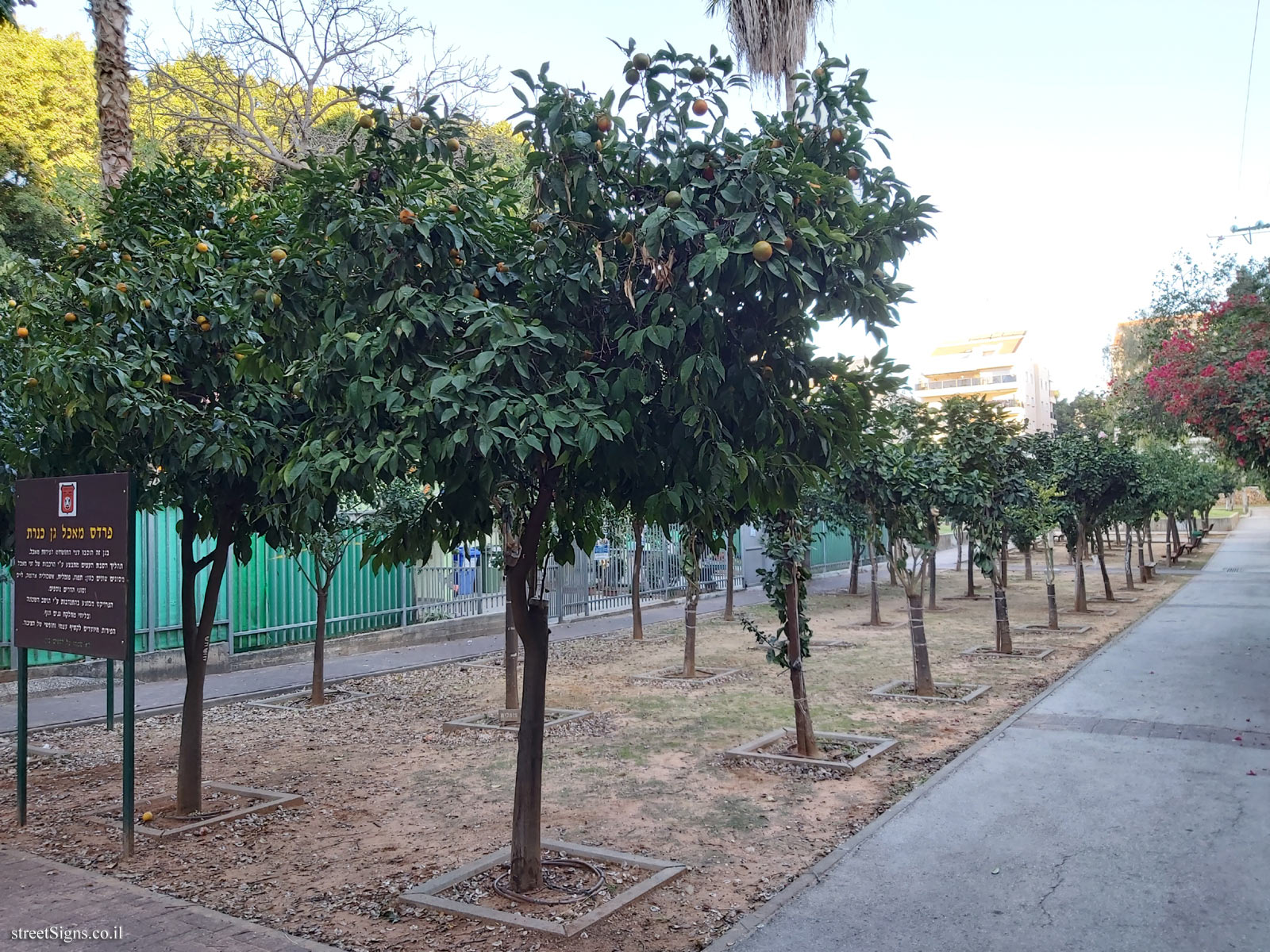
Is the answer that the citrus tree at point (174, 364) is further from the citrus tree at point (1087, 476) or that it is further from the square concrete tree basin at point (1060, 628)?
the citrus tree at point (1087, 476)

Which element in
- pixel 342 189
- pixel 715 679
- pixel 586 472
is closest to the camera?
pixel 342 189

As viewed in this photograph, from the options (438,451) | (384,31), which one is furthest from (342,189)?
(384,31)

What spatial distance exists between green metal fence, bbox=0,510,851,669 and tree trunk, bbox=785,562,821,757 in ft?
14.1

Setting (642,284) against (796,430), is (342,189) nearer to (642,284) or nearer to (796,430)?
(642,284)

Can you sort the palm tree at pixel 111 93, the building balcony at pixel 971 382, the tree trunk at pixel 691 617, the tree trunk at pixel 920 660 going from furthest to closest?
the building balcony at pixel 971 382
the tree trunk at pixel 691 617
the tree trunk at pixel 920 660
the palm tree at pixel 111 93

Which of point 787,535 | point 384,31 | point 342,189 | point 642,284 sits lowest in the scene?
point 787,535

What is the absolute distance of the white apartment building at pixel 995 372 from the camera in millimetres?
75688

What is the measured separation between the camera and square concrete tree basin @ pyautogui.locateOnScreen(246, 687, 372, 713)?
11.4 metres

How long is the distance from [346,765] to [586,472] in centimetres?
494

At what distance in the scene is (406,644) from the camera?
1655 cm

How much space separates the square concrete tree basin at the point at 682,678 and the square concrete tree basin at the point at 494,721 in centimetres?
214

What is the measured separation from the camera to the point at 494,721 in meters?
10.4

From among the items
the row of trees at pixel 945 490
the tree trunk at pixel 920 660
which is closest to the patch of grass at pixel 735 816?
the row of trees at pixel 945 490

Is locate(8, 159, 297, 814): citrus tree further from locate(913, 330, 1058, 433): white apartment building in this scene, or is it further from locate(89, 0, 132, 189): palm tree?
locate(913, 330, 1058, 433): white apartment building
